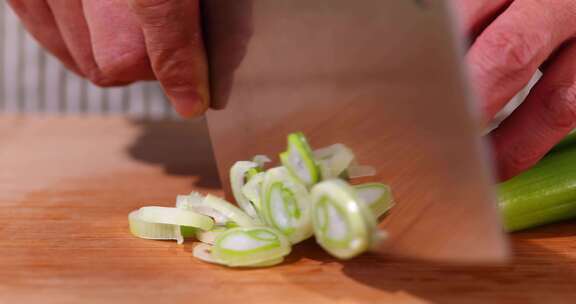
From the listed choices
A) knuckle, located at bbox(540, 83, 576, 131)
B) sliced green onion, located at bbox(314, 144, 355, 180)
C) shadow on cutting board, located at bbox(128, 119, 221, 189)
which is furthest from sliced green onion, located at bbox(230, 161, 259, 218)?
knuckle, located at bbox(540, 83, 576, 131)

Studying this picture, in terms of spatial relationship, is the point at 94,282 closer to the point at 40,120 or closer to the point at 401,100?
the point at 401,100

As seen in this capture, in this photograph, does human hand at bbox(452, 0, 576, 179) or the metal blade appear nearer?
the metal blade

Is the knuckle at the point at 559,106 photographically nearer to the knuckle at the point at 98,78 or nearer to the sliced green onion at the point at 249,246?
the sliced green onion at the point at 249,246

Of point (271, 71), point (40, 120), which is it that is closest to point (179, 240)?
point (271, 71)

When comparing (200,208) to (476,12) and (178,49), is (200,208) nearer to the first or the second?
(178,49)

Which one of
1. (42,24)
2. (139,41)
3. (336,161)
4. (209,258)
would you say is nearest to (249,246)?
(209,258)

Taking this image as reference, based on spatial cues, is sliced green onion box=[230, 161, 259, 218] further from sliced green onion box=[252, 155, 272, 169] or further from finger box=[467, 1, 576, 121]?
finger box=[467, 1, 576, 121]

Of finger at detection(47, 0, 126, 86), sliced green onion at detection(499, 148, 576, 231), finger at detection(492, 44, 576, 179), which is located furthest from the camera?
finger at detection(47, 0, 126, 86)
